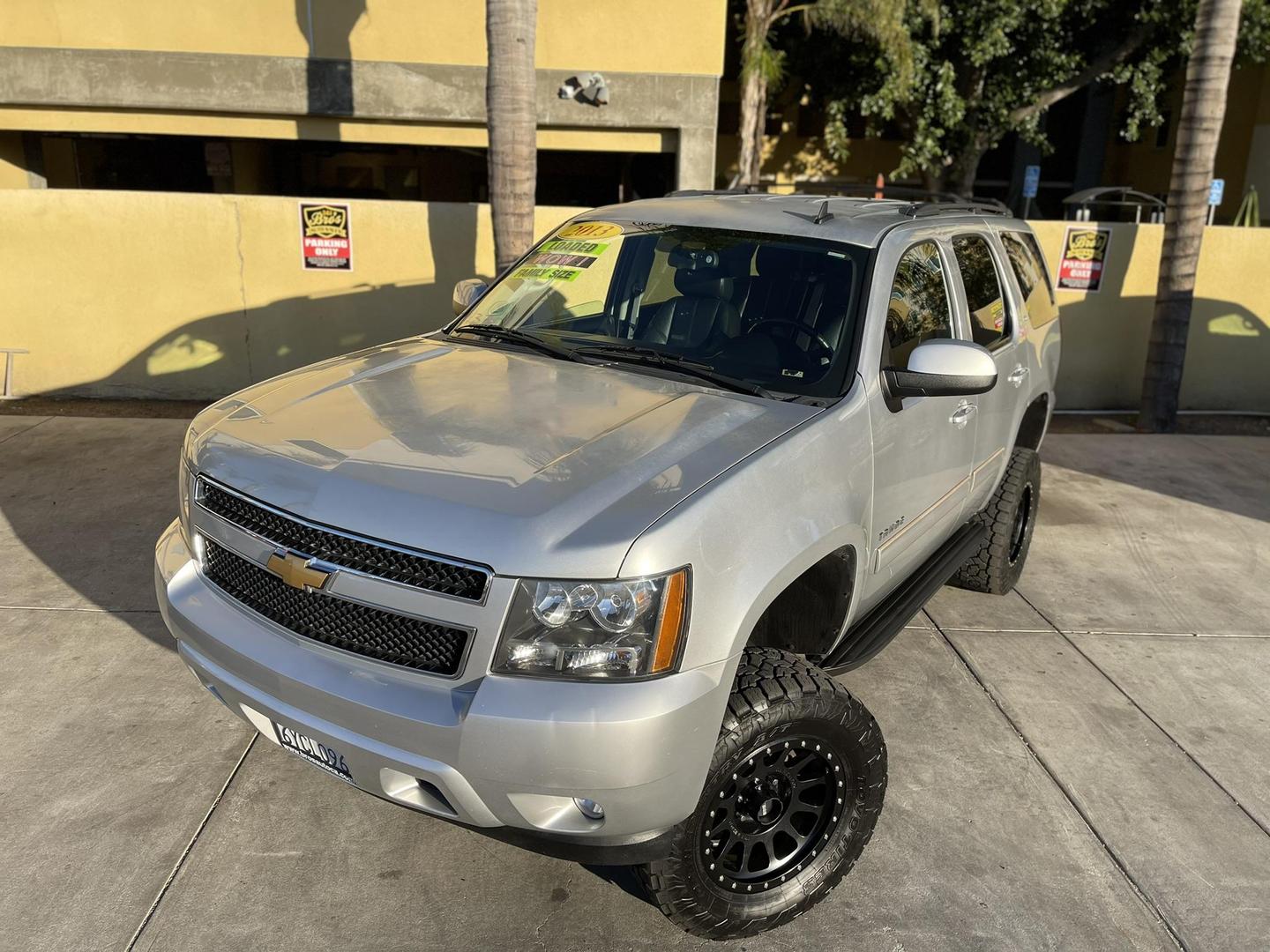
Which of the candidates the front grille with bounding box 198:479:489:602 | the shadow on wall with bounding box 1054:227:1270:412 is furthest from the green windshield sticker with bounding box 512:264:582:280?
the shadow on wall with bounding box 1054:227:1270:412

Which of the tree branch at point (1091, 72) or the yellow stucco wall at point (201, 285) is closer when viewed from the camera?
the yellow stucco wall at point (201, 285)

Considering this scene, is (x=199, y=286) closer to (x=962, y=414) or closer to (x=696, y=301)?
(x=696, y=301)

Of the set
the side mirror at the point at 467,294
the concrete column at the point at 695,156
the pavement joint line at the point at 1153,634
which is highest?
the concrete column at the point at 695,156

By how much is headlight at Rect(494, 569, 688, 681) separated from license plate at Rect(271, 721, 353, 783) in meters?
0.58

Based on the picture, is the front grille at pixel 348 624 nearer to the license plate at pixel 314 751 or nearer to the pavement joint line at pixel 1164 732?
the license plate at pixel 314 751

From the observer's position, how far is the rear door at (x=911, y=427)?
3316 millimetres

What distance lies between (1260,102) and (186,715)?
24195 millimetres

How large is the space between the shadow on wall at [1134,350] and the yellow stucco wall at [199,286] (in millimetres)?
5347

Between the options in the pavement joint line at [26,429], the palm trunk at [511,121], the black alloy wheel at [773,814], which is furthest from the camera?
the pavement joint line at [26,429]

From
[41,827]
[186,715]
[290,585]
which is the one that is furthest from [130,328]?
[290,585]

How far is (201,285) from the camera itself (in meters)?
8.81

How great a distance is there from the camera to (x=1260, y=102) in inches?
816

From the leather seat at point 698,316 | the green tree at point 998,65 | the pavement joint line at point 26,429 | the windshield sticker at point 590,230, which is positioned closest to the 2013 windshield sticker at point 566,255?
the windshield sticker at point 590,230

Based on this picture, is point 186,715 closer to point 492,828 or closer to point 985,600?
point 492,828
